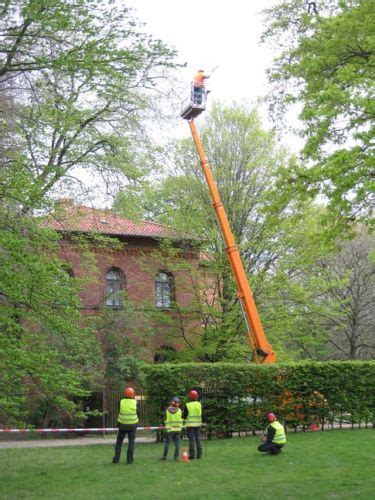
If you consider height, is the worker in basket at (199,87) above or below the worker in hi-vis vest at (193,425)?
above

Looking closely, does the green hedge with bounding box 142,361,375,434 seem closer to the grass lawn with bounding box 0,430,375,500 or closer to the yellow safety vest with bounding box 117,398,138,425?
the grass lawn with bounding box 0,430,375,500

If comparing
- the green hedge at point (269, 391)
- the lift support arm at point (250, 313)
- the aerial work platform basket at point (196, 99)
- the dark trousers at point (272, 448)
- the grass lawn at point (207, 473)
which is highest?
the aerial work platform basket at point (196, 99)

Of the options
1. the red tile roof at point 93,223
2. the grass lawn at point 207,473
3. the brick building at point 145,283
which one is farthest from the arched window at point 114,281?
the grass lawn at point 207,473

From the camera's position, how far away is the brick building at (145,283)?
94.0 feet

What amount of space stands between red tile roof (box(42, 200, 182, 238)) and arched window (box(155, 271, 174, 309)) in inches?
88.3

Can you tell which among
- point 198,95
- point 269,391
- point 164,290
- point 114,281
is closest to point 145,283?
point 164,290

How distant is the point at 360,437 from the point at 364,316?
19.8 meters

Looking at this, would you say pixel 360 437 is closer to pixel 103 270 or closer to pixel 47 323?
pixel 47 323

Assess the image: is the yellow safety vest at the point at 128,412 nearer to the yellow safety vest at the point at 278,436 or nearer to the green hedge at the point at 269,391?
the yellow safety vest at the point at 278,436

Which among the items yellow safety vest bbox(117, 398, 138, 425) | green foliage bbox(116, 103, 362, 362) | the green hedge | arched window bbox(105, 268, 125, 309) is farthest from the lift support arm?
arched window bbox(105, 268, 125, 309)

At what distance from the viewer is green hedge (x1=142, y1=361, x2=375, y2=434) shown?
20969 mm

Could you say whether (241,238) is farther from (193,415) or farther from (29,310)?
(29,310)

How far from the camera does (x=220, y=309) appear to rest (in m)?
28.7

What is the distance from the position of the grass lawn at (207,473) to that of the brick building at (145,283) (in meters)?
10.5
